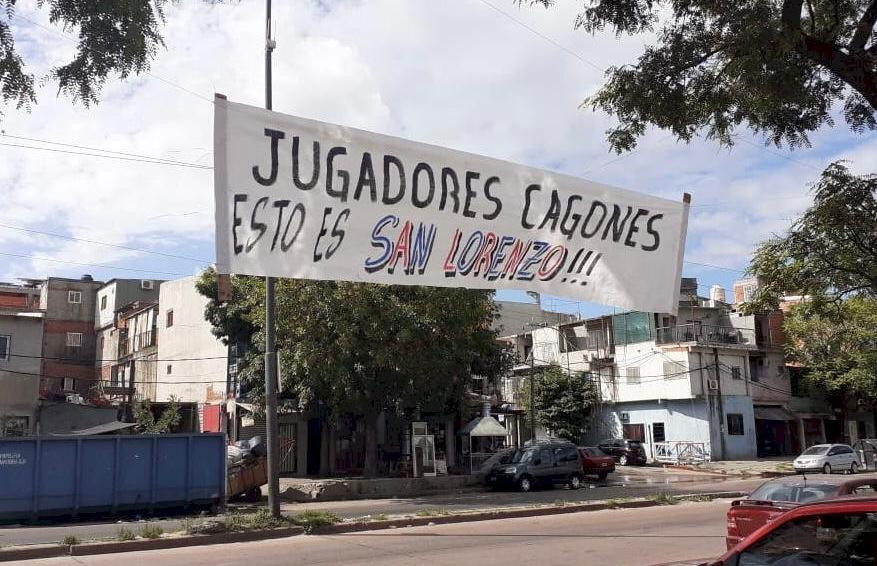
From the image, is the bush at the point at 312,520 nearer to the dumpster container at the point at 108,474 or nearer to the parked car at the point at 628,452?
the dumpster container at the point at 108,474

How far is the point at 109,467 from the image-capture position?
20.2m

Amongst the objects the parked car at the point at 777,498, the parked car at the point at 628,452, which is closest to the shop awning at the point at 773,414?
the parked car at the point at 628,452

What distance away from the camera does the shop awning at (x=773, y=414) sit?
4844 centimetres

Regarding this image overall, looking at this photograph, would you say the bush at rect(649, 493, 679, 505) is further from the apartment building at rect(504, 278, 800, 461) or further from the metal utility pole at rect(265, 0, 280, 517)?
the apartment building at rect(504, 278, 800, 461)

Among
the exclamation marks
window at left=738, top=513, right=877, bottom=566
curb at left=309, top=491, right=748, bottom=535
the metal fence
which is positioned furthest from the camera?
the metal fence

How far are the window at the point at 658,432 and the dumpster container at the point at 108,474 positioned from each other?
105ft

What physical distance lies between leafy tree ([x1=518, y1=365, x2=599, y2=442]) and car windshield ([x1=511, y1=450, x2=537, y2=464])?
1775 centimetres

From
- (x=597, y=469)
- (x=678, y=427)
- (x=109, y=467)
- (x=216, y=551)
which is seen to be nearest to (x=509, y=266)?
(x=216, y=551)

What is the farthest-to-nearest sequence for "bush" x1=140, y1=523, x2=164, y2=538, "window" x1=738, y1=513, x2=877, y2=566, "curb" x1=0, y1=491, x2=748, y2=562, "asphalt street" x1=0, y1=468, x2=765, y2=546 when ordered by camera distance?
"asphalt street" x1=0, y1=468, x2=765, y2=546
"bush" x1=140, y1=523, x2=164, y2=538
"curb" x1=0, y1=491, x2=748, y2=562
"window" x1=738, y1=513, x2=877, y2=566

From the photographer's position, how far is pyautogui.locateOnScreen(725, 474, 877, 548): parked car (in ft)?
35.1

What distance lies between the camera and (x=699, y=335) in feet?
155

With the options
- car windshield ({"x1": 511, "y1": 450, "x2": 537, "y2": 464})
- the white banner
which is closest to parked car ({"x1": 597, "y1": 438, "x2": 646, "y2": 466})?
car windshield ({"x1": 511, "y1": 450, "x2": 537, "y2": 464})

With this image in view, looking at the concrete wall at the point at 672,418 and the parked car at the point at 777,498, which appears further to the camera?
the concrete wall at the point at 672,418

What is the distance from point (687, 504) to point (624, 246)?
16.0 m
